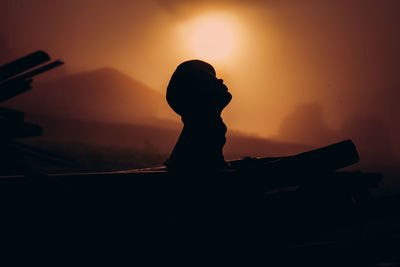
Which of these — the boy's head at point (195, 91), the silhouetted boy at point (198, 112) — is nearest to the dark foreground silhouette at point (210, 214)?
the silhouetted boy at point (198, 112)

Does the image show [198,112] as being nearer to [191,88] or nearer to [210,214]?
[191,88]

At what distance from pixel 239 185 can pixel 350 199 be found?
3.56 ft

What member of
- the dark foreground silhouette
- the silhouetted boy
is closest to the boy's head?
the silhouetted boy

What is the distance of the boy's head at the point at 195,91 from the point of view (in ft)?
16.5

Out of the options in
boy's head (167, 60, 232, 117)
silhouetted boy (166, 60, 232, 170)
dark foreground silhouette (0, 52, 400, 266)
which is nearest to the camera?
dark foreground silhouette (0, 52, 400, 266)

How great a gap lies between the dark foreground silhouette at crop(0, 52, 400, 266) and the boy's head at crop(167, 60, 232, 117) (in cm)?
239

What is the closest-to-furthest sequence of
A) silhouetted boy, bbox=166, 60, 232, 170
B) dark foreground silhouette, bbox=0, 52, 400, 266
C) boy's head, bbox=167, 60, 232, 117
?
dark foreground silhouette, bbox=0, 52, 400, 266
silhouetted boy, bbox=166, 60, 232, 170
boy's head, bbox=167, 60, 232, 117

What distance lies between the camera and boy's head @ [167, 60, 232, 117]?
16.5ft

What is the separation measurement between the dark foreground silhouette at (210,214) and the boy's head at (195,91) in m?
2.39

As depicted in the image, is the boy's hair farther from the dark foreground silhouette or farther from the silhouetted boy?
the dark foreground silhouette

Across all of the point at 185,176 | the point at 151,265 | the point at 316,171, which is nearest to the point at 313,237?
the point at 316,171

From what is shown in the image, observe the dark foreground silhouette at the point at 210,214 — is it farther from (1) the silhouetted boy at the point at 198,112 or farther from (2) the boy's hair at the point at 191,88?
(2) the boy's hair at the point at 191,88

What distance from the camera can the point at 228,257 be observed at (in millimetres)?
2635

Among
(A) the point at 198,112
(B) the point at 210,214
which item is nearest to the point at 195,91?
(A) the point at 198,112
